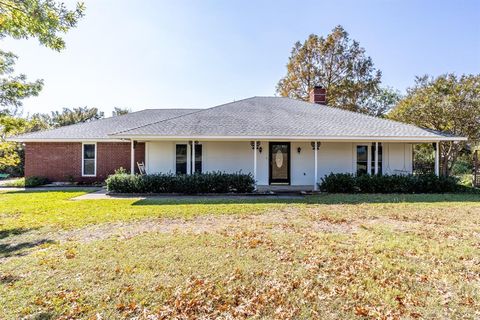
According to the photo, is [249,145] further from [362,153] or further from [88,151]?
[88,151]

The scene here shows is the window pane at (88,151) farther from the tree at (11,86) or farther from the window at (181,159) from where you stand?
the tree at (11,86)

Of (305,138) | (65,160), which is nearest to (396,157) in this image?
(305,138)

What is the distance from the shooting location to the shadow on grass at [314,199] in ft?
32.5

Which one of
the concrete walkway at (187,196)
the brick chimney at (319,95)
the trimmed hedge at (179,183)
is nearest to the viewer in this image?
the concrete walkway at (187,196)

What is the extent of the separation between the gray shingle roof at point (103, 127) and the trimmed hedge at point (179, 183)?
400cm

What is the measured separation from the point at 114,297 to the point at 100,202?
7278 millimetres

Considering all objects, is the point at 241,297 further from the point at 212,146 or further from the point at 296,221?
the point at 212,146

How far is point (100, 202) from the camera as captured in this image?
10.0m

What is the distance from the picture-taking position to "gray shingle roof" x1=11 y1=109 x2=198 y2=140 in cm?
1609

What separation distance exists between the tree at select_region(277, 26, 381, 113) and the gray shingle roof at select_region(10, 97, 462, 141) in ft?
40.6

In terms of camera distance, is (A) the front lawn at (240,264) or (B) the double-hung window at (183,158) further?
(B) the double-hung window at (183,158)

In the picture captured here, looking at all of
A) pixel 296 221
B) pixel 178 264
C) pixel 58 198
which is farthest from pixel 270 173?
pixel 178 264

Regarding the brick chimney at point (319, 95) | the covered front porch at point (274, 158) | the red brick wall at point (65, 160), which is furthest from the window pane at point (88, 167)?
the brick chimney at point (319, 95)

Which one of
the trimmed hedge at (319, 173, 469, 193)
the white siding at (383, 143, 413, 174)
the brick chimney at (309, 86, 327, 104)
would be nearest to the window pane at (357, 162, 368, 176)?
the white siding at (383, 143, 413, 174)
